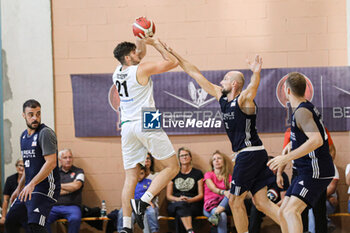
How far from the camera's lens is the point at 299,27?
861 centimetres

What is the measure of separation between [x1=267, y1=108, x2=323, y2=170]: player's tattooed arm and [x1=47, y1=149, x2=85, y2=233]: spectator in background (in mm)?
3951

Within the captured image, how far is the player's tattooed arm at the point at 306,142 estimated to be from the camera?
485cm

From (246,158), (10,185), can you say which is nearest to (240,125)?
(246,158)

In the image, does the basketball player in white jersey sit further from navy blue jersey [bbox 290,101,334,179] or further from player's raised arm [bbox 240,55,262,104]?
navy blue jersey [bbox 290,101,334,179]

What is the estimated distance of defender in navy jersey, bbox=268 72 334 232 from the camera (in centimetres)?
505

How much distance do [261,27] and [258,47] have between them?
1.23ft

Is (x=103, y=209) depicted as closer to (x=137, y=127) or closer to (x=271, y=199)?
(x=271, y=199)

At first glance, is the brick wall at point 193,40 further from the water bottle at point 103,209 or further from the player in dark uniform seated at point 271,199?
the player in dark uniform seated at point 271,199

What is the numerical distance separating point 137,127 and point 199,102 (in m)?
3.09

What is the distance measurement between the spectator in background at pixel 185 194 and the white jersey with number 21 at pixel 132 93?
2.53m

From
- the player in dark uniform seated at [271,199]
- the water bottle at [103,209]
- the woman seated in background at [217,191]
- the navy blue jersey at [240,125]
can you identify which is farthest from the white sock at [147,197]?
the water bottle at [103,209]

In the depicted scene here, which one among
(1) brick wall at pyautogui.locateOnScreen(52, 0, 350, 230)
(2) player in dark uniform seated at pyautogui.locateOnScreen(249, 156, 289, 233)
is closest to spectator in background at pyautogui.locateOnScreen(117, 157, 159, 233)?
(1) brick wall at pyautogui.locateOnScreen(52, 0, 350, 230)

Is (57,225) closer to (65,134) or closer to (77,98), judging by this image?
(65,134)

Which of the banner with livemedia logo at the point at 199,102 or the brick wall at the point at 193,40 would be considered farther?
the brick wall at the point at 193,40
